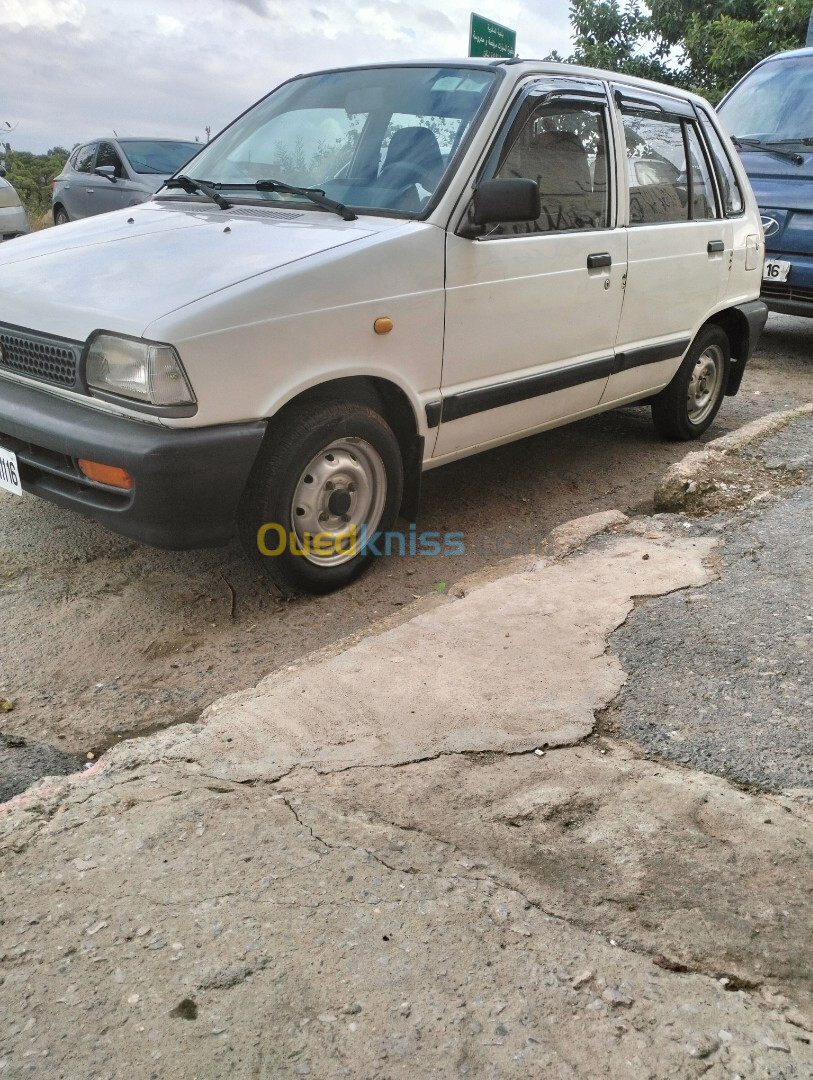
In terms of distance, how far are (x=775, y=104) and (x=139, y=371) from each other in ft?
21.7

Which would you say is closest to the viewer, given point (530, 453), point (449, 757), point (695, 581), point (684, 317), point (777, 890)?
point (777, 890)

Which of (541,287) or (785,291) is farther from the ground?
(541,287)

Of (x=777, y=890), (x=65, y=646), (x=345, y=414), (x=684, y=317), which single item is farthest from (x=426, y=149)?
(x=777, y=890)

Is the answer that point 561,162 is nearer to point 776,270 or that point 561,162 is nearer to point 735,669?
point 735,669

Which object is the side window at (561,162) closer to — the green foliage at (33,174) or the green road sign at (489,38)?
the green road sign at (489,38)

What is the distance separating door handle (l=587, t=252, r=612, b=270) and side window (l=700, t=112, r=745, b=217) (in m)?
1.32

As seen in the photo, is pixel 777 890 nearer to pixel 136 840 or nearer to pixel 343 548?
pixel 136 840

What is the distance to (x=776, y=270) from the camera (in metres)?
6.95

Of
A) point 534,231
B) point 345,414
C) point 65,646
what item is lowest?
point 65,646

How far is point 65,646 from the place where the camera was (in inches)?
119

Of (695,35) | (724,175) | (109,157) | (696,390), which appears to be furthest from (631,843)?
(695,35)

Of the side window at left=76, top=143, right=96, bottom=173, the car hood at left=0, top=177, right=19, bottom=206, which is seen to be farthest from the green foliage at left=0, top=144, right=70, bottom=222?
the car hood at left=0, top=177, right=19, bottom=206

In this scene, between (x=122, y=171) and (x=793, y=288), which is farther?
(x=122, y=171)

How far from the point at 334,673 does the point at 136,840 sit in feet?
2.75
